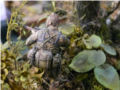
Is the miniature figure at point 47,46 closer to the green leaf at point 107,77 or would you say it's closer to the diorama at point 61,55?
the diorama at point 61,55

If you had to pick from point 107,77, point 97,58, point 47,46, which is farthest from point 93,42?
point 47,46

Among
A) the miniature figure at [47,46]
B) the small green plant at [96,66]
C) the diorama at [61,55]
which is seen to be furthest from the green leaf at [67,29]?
the miniature figure at [47,46]

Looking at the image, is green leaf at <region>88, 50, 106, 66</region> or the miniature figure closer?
the miniature figure

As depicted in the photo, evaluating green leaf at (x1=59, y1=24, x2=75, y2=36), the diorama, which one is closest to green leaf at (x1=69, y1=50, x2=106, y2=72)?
the diorama

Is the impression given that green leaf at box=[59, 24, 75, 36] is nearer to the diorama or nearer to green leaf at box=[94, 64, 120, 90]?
the diorama

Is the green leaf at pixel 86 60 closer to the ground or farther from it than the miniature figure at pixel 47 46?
closer to the ground

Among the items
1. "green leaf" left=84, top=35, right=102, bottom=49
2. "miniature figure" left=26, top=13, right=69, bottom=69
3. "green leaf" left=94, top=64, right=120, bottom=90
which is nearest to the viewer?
"miniature figure" left=26, top=13, right=69, bottom=69

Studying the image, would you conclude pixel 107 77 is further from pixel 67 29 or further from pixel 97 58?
pixel 67 29
